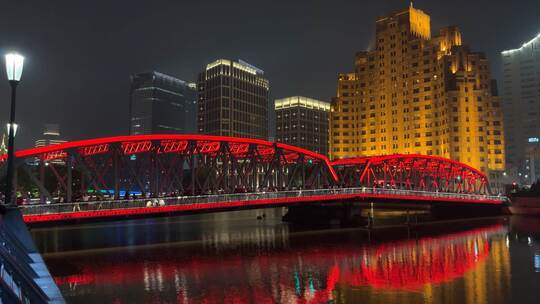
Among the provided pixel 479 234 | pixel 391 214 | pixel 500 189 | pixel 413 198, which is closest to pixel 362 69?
pixel 500 189

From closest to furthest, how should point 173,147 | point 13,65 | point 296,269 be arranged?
point 13,65, point 296,269, point 173,147

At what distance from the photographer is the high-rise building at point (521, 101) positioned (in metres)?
170

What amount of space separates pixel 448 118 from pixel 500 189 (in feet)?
78.2

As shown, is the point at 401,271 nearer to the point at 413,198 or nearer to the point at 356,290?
the point at 356,290

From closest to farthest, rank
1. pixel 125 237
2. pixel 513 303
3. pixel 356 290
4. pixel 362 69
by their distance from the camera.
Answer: pixel 513 303 → pixel 356 290 → pixel 125 237 → pixel 362 69

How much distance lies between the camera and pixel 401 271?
98.8 feet

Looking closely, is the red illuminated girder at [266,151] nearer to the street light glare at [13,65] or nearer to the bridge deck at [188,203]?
the bridge deck at [188,203]

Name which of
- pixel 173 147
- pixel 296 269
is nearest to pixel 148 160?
pixel 173 147

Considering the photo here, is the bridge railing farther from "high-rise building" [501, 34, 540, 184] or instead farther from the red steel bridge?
"high-rise building" [501, 34, 540, 184]

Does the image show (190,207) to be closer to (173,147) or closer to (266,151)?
(173,147)

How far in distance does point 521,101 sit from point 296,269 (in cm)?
17299

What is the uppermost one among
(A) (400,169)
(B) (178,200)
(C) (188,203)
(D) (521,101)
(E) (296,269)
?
(D) (521,101)

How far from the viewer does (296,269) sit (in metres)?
30.8

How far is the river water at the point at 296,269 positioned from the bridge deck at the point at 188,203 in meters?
3.17
